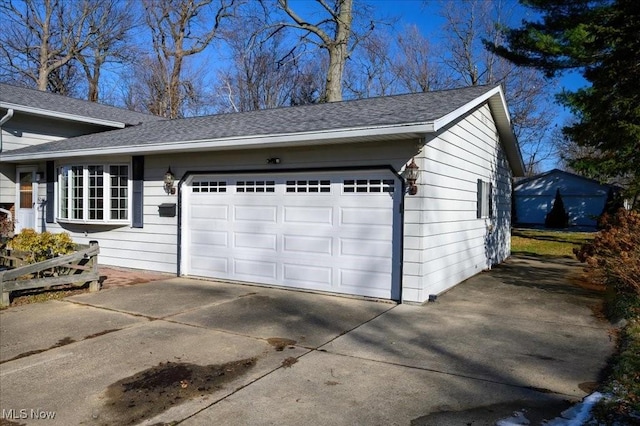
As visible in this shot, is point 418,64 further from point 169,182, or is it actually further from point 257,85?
point 169,182

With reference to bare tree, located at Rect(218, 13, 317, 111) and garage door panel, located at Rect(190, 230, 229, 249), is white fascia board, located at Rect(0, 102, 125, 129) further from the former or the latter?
bare tree, located at Rect(218, 13, 317, 111)

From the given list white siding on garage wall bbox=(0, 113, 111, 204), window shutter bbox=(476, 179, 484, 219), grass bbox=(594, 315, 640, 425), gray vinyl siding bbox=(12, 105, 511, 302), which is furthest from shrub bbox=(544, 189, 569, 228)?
white siding on garage wall bbox=(0, 113, 111, 204)

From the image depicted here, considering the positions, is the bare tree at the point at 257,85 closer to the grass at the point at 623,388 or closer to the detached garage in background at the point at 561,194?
the detached garage in background at the point at 561,194

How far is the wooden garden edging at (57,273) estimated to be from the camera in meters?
6.38

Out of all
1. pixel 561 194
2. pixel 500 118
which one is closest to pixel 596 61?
pixel 500 118

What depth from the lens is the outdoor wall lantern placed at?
21.2ft

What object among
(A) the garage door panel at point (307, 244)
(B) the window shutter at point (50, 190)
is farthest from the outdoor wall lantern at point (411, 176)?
(B) the window shutter at point (50, 190)

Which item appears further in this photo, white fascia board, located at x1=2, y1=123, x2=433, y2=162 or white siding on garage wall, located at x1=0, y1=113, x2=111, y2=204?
white siding on garage wall, located at x1=0, y1=113, x2=111, y2=204

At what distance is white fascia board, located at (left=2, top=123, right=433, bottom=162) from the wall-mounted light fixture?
448 mm

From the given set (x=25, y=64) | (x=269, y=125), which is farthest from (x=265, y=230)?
(x=25, y=64)

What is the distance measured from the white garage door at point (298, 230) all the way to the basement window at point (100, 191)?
1.77 metres

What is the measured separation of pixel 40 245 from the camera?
7.67m

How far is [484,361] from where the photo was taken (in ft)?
14.3

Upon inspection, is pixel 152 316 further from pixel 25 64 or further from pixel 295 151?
pixel 25 64
